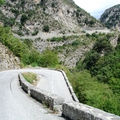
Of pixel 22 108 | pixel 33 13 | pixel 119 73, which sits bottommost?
pixel 119 73

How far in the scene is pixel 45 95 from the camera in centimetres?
1289

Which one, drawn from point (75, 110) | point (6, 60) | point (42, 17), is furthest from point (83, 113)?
point (42, 17)

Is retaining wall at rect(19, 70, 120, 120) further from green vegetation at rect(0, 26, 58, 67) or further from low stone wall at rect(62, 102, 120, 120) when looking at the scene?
green vegetation at rect(0, 26, 58, 67)

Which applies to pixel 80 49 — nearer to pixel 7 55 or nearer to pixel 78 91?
pixel 7 55

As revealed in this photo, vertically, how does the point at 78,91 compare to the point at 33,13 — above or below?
below

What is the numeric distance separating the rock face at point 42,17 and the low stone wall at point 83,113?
128 meters

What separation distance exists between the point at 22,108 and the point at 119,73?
4804 cm

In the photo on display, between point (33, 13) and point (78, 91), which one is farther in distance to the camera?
point (33, 13)

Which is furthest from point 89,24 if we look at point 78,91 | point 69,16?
point 78,91

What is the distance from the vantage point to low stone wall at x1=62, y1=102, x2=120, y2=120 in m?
7.48

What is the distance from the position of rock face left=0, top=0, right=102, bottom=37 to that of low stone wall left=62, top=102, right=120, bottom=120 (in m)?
128

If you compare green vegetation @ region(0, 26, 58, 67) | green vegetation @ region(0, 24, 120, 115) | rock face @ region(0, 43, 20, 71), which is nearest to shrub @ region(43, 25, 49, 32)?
green vegetation @ region(0, 24, 120, 115)

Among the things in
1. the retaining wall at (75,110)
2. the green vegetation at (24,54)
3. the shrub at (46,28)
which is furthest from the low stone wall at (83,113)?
the shrub at (46,28)

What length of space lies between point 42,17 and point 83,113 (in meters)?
139
